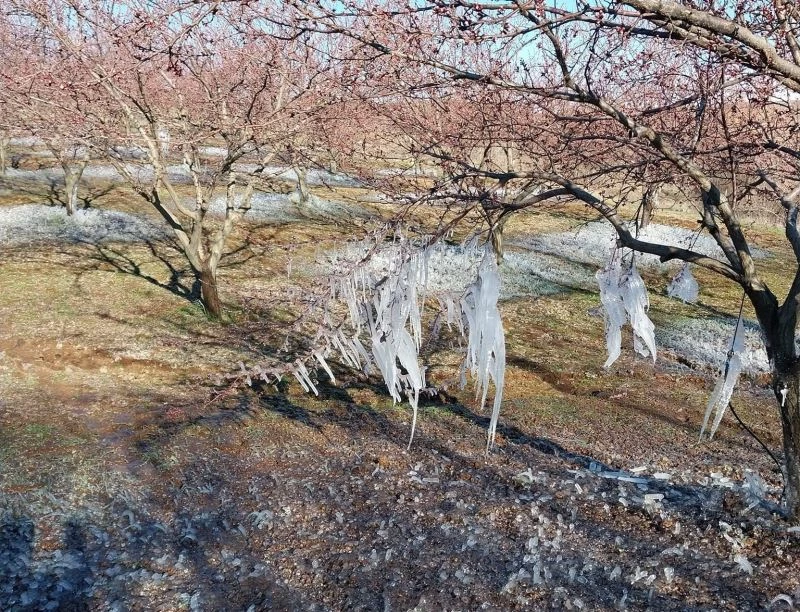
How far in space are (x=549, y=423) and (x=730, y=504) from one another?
3.20 meters

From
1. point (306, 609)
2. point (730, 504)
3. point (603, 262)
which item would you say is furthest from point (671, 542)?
point (603, 262)

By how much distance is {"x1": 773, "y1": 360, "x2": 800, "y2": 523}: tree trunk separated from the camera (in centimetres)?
547

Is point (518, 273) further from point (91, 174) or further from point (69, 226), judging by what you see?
point (91, 174)

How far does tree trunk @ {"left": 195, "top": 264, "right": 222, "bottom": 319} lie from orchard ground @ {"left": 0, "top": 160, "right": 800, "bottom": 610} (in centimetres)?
31

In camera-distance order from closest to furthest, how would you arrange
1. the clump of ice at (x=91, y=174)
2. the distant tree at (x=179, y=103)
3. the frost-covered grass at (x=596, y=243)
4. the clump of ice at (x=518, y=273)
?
the distant tree at (x=179, y=103) → the clump of ice at (x=518, y=273) → the frost-covered grass at (x=596, y=243) → the clump of ice at (x=91, y=174)

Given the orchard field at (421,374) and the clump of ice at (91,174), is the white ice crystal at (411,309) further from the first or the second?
the clump of ice at (91,174)

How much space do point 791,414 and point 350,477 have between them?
4.27 metres

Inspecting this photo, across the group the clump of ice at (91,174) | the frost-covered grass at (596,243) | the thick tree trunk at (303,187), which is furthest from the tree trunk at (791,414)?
the clump of ice at (91,174)

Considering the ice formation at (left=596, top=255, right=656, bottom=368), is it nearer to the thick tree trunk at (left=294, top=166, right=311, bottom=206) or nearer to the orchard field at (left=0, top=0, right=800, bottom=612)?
the orchard field at (left=0, top=0, right=800, bottom=612)

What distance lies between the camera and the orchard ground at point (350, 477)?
5.41 m

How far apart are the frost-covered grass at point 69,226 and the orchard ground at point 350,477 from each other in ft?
13.1

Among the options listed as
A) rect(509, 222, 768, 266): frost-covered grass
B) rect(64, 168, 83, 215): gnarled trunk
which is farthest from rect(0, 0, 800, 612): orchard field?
rect(509, 222, 768, 266): frost-covered grass

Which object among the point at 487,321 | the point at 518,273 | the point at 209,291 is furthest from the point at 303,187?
the point at 487,321

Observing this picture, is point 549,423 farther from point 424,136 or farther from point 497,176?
point 424,136
